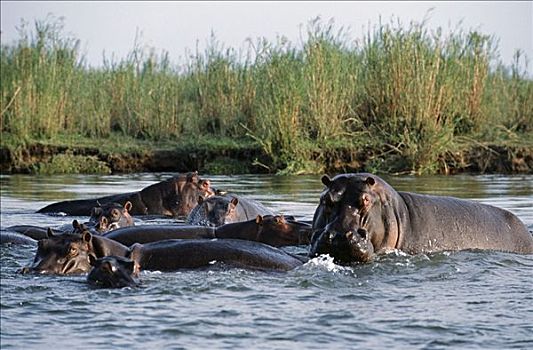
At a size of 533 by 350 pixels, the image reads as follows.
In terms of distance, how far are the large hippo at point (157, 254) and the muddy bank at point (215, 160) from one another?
9018 millimetres

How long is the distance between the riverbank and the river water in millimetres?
8411

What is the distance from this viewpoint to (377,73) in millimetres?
16328

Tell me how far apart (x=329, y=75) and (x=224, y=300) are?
36.4 feet

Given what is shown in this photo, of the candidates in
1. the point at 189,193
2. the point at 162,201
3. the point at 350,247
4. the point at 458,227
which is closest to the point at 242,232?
the point at 350,247

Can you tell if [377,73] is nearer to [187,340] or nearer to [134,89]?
[134,89]

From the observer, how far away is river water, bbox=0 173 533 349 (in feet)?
14.8

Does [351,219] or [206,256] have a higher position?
Answer: [351,219]

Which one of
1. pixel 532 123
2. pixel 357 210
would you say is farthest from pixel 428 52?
pixel 357 210

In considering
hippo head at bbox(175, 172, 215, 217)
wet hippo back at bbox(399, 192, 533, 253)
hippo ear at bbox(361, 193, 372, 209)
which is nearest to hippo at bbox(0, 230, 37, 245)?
hippo ear at bbox(361, 193, 372, 209)

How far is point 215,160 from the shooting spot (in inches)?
611

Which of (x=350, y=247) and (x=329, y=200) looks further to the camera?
(x=329, y=200)

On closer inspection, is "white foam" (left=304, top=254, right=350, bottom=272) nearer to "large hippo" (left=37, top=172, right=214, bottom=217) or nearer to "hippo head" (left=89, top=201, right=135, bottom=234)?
"hippo head" (left=89, top=201, right=135, bottom=234)

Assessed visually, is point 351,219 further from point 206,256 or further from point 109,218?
point 109,218

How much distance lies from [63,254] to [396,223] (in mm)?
1966
